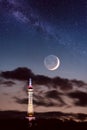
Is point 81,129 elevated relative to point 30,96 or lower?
lower

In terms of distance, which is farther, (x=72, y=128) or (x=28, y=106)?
(x=28, y=106)

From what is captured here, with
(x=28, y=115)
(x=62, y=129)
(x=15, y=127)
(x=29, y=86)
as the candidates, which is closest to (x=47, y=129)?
(x=62, y=129)

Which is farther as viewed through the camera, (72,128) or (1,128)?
(72,128)

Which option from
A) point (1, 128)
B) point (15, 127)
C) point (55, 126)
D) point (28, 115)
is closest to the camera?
point (1, 128)

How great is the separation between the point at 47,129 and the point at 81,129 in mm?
9001

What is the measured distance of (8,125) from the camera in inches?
2783

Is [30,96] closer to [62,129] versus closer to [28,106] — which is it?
[28,106]

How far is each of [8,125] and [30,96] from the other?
38550 millimetres

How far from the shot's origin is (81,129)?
66.6m

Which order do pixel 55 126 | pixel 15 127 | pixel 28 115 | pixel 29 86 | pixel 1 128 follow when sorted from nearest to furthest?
pixel 1 128 < pixel 15 127 < pixel 55 126 < pixel 28 115 < pixel 29 86

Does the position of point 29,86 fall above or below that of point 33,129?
above

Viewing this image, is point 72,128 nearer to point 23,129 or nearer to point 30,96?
point 23,129

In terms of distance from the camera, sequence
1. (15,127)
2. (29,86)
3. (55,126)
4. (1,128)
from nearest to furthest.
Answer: (1,128) → (15,127) → (55,126) → (29,86)

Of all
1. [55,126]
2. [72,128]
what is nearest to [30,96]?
[55,126]
